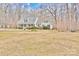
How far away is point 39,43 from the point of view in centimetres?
106

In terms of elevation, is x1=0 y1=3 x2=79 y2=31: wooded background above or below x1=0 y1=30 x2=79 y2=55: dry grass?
above

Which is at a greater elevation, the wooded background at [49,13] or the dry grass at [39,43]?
the wooded background at [49,13]

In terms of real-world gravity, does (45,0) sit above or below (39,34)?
above

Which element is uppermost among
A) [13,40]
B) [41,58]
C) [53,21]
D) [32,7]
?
[32,7]

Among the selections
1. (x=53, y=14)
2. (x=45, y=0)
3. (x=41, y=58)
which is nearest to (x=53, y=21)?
(x=53, y=14)

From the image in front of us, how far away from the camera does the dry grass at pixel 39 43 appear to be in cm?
105

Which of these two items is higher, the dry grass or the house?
the house

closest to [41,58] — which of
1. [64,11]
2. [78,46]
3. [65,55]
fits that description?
[65,55]

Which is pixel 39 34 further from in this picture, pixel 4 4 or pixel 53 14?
pixel 4 4

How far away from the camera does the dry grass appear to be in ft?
3.44

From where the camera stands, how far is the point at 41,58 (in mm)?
1062

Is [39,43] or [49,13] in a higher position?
[49,13]

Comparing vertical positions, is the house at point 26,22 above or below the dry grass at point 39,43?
above

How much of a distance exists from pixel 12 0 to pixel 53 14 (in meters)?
0.32
